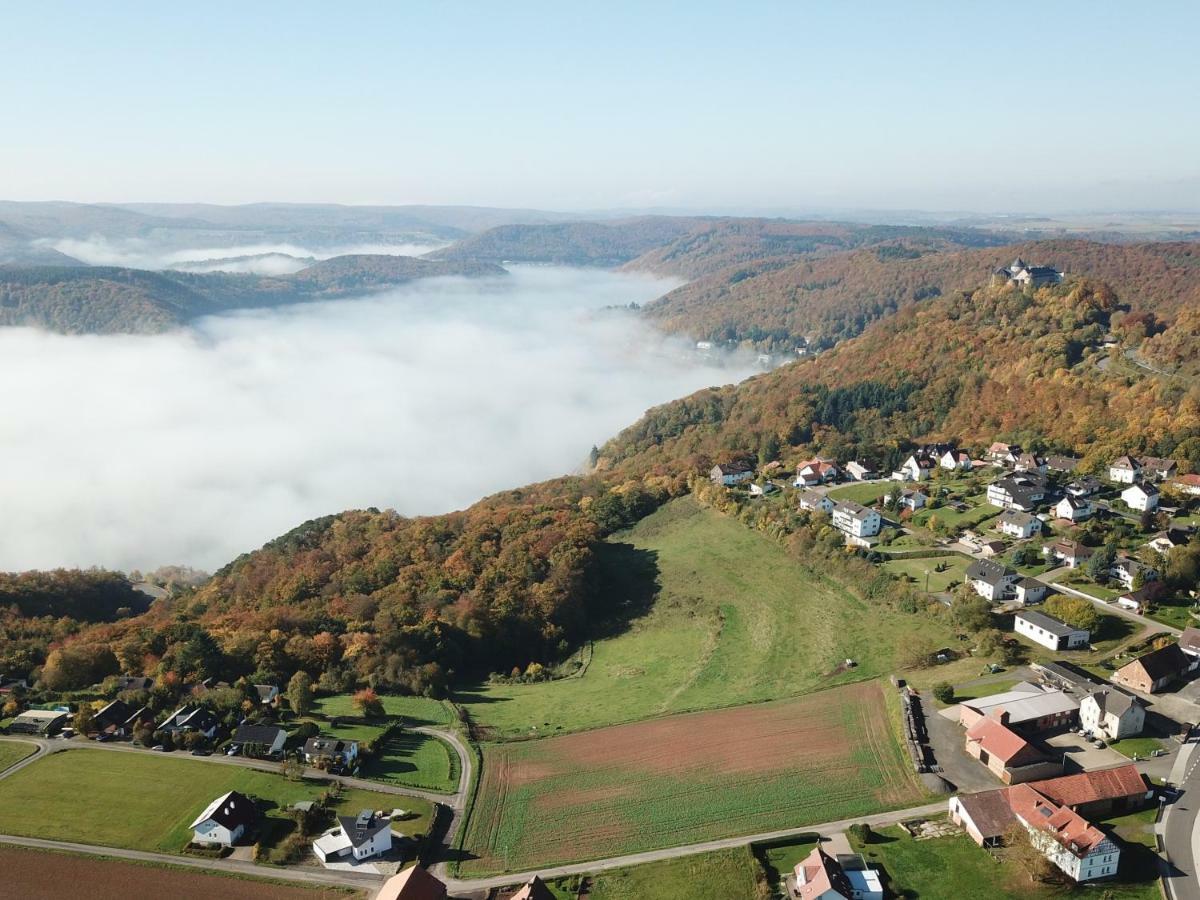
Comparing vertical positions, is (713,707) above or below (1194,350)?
below

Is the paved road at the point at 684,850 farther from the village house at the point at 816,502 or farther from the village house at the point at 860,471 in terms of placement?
the village house at the point at 860,471

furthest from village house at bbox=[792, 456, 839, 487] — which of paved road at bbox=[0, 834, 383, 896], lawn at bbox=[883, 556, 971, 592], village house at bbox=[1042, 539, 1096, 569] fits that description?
paved road at bbox=[0, 834, 383, 896]

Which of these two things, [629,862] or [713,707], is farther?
[713,707]

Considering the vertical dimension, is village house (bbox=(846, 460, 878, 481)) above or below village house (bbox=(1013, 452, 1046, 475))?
below

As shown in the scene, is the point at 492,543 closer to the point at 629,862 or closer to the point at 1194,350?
the point at 629,862

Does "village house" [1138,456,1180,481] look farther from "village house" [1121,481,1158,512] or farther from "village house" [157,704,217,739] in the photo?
"village house" [157,704,217,739]

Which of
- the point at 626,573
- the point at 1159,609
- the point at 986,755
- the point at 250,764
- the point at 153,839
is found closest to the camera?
the point at 153,839

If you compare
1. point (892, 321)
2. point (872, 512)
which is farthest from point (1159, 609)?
point (892, 321)

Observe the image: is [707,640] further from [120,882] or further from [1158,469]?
[1158,469]
